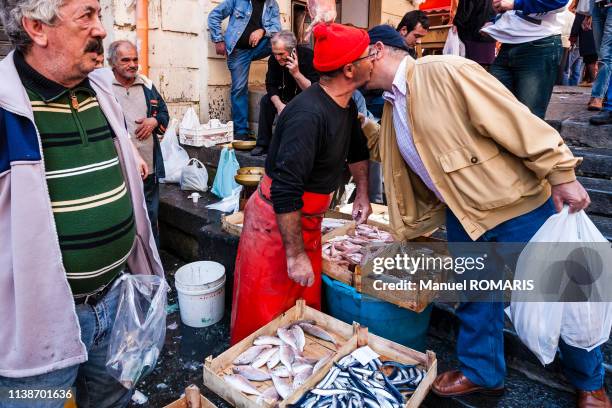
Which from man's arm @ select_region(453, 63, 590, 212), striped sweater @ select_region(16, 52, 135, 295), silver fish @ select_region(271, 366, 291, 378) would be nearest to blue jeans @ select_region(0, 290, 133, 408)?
striped sweater @ select_region(16, 52, 135, 295)

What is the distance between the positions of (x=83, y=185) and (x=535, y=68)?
4.78 metres

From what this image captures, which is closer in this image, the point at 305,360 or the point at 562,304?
the point at 562,304

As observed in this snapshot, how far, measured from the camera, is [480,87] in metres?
2.34

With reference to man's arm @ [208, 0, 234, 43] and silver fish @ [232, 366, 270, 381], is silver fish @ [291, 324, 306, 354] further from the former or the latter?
man's arm @ [208, 0, 234, 43]

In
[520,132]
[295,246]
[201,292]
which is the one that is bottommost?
[201,292]

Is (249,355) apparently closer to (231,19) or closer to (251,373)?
(251,373)

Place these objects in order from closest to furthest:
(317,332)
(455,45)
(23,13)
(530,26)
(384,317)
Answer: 1. (23,13)
2. (317,332)
3. (384,317)
4. (530,26)
5. (455,45)

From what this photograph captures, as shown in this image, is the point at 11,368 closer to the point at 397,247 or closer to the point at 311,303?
the point at 311,303

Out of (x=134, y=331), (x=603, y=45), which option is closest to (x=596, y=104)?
(x=603, y=45)

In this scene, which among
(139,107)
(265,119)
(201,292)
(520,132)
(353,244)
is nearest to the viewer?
(520,132)

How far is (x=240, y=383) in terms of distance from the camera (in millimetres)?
2576

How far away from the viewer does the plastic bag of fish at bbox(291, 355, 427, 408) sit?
2.39 m

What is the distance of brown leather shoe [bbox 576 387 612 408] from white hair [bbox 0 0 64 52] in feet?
11.6

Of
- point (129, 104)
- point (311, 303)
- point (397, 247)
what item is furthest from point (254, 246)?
point (129, 104)
